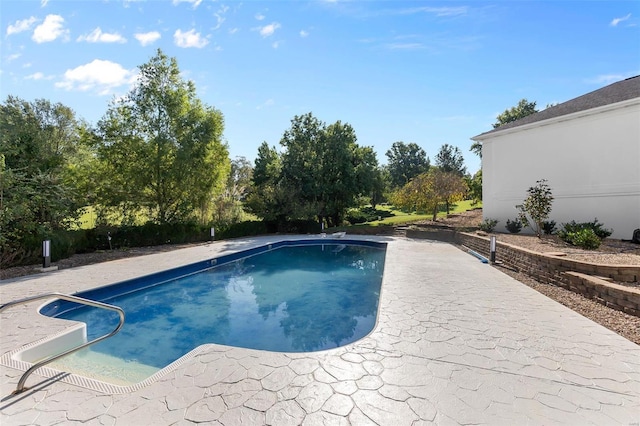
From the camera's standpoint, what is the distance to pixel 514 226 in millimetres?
13625

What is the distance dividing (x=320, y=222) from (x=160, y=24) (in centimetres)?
1471

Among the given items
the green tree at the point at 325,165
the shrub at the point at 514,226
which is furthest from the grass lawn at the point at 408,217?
the shrub at the point at 514,226

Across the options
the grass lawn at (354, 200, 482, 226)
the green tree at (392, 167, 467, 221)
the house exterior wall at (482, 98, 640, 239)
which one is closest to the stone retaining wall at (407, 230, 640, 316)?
the house exterior wall at (482, 98, 640, 239)

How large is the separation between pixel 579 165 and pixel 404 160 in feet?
161

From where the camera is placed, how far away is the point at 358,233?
19.7 meters

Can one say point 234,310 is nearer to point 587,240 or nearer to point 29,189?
point 29,189

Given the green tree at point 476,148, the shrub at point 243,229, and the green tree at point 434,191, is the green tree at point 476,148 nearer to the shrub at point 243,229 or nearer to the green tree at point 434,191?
the green tree at point 434,191

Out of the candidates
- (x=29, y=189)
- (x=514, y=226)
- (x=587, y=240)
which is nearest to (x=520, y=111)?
(x=514, y=226)

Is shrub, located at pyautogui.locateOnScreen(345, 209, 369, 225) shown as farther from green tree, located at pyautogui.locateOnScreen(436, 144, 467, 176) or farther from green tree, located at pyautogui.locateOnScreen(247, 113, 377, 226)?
green tree, located at pyautogui.locateOnScreen(436, 144, 467, 176)

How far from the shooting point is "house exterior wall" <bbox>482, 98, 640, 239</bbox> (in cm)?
1074

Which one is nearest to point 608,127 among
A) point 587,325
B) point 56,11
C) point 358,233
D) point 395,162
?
point 587,325

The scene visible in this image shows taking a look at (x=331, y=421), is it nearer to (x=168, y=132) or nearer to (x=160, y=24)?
(x=160, y=24)

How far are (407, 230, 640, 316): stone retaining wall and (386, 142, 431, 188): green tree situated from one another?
48464 mm

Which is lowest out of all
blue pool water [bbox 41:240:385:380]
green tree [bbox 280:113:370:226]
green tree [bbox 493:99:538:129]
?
blue pool water [bbox 41:240:385:380]
